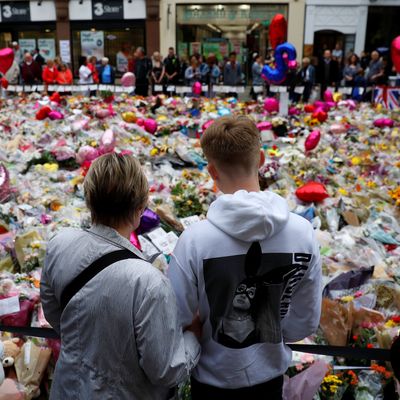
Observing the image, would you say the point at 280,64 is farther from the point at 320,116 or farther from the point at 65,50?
the point at 65,50

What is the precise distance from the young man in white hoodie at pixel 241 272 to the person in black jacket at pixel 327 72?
12.4m

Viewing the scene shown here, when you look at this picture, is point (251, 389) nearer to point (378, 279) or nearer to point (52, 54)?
point (378, 279)

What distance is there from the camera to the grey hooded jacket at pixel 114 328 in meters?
1.22

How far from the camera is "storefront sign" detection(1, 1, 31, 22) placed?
17938 millimetres

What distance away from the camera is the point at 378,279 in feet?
9.66

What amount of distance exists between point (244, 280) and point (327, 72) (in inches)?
496

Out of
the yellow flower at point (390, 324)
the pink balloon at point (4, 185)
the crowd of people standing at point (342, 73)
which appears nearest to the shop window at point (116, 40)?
the crowd of people standing at point (342, 73)

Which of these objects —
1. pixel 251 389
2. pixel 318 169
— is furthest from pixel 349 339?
pixel 318 169

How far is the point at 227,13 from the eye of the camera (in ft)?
58.2

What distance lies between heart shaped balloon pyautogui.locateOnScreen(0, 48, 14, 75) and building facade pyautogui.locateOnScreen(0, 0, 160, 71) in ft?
19.9

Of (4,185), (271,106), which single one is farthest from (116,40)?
(4,185)

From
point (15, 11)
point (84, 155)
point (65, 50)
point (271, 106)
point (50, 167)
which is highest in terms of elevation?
point (15, 11)

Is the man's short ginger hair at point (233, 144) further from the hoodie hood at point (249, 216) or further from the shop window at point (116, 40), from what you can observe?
the shop window at point (116, 40)

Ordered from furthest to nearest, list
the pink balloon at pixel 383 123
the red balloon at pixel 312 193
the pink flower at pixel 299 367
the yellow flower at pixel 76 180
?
the pink balloon at pixel 383 123, the yellow flower at pixel 76 180, the red balloon at pixel 312 193, the pink flower at pixel 299 367
